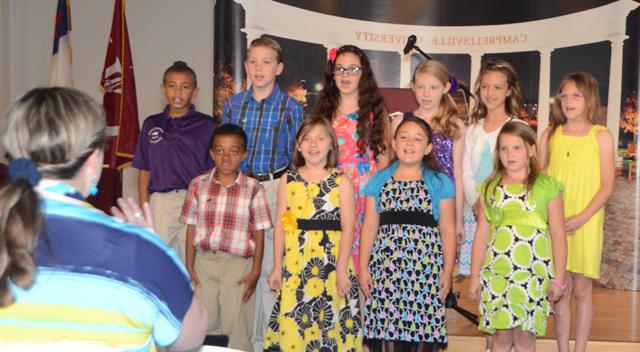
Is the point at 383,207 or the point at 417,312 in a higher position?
the point at 383,207

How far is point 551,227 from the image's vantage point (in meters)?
2.97

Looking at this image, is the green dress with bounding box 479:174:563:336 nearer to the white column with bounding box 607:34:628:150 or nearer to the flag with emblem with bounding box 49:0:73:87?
the white column with bounding box 607:34:628:150

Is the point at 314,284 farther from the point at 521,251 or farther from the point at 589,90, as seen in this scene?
the point at 589,90

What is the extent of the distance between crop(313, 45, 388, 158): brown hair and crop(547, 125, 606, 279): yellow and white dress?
94 cm

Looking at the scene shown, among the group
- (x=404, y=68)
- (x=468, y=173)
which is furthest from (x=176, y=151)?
(x=404, y=68)

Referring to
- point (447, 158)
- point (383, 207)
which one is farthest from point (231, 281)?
point (447, 158)

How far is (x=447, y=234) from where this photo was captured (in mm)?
2992

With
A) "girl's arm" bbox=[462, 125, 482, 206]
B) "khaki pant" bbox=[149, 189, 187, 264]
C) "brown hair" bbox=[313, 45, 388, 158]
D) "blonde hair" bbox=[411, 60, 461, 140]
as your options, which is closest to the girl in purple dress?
"blonde hair" bbox=[411, 60, 461, 140]

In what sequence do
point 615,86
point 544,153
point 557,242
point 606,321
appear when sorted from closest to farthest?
point 557,242 → point 544,153 → point 606,321 → point 615,86

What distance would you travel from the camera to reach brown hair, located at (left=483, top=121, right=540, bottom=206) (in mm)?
3000

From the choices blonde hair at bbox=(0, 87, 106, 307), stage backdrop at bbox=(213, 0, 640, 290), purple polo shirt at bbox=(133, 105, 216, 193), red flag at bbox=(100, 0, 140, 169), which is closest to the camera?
blonde hair at bbox=(0, 87, 106, 307)

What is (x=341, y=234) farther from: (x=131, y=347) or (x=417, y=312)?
(x=131, y=347)

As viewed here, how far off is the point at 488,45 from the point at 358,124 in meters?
3.24

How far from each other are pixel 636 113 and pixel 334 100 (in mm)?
3119
